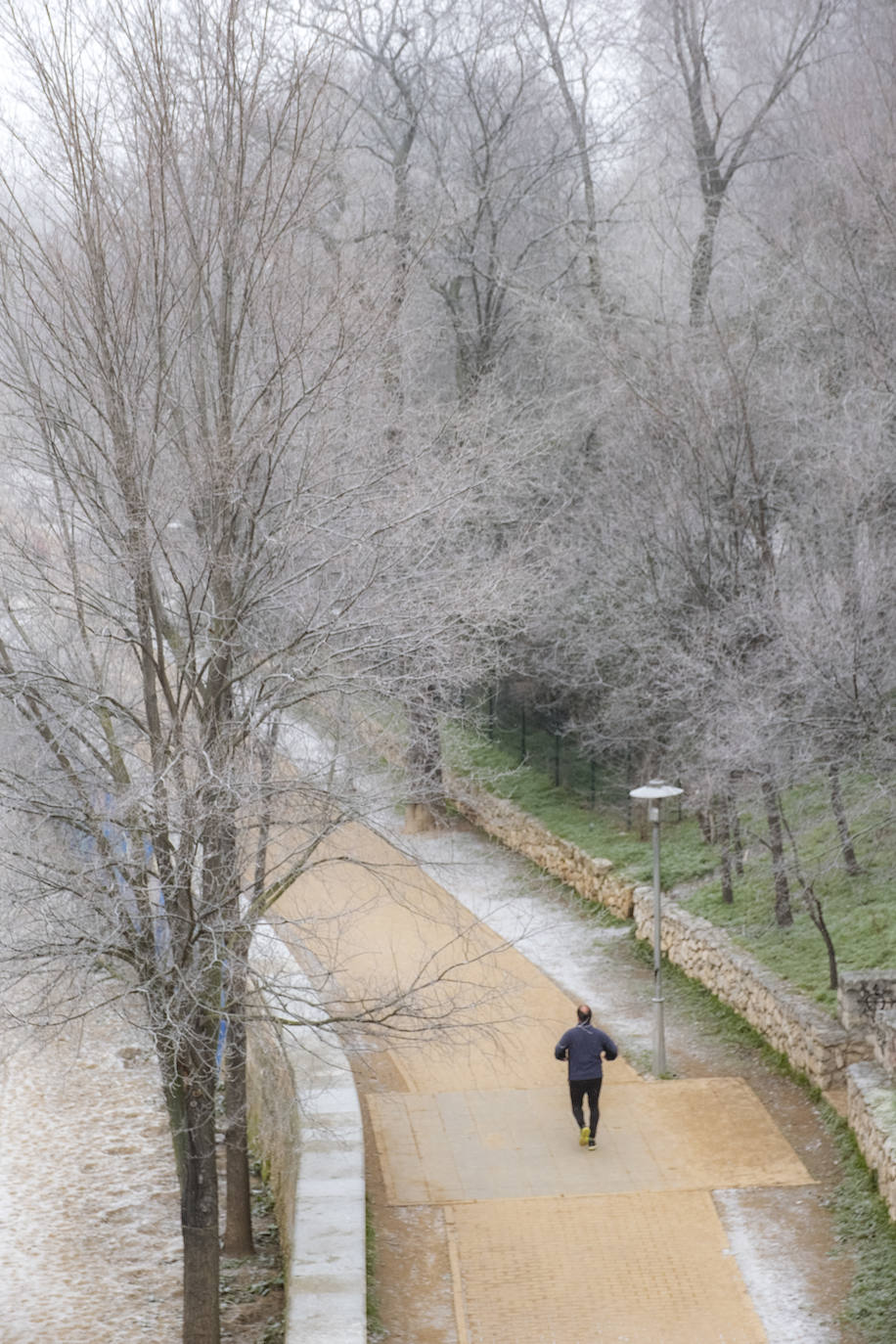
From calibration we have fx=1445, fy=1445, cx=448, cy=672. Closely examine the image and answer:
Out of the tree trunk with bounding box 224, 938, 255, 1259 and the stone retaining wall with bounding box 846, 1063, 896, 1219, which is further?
the stone retaining wall with bounding box 846, 1063, 896, 1219

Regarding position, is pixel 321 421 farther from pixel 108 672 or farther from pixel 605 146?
pixel 605 146

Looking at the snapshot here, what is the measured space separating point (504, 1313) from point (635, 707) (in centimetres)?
1052

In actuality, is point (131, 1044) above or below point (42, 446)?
below

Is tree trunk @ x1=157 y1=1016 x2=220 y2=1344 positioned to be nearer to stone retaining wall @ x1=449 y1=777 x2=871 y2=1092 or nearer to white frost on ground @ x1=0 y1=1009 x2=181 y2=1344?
white frost on ground @ x1=0 y1=1009 x2=181 y2=1344

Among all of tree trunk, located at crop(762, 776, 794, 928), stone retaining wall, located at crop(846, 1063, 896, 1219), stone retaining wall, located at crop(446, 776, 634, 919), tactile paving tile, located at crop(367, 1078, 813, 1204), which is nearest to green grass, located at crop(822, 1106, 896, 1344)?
stone retaining wall, located at crop(846, 1063, 896, 1219)

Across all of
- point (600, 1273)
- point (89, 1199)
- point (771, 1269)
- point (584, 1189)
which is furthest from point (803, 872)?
point (89, 1199)

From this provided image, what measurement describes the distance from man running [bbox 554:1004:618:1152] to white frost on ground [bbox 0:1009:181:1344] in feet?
12.0

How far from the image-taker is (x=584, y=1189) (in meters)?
12.1

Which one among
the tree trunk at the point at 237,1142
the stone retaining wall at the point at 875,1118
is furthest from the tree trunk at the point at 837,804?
the tree trunk at the point at 237,1142

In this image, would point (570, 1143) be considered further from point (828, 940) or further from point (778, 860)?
point (778, 860)

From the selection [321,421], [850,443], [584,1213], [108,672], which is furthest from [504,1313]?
[850,443]

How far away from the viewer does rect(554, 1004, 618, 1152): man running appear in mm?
12734

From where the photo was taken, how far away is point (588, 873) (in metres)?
20.6

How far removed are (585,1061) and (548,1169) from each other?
3.16 feet
